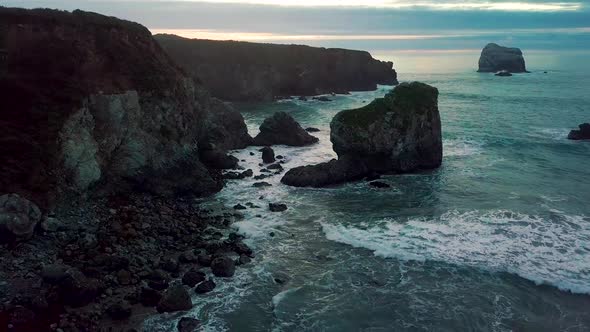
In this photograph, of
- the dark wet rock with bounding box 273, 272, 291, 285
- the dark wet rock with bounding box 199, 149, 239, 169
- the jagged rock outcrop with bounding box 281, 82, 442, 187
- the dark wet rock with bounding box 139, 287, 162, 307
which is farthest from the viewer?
the dark wet rock with bounding box 199, 149, 239, 169

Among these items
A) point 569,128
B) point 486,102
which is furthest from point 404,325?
point 486,102

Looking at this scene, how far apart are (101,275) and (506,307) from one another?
61.0 ft

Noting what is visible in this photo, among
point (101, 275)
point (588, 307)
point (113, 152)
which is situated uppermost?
point (113, 152)

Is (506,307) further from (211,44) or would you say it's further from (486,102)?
(211,44)

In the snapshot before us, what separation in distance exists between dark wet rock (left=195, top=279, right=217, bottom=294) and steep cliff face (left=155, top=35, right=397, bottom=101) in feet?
263

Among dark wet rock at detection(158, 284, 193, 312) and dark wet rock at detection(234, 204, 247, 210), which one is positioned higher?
dark wet rock at detection(234, 204, 247, 210)

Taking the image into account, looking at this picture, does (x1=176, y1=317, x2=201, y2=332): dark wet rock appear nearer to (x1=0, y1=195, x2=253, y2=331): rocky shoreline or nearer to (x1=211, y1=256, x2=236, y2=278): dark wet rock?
(x1=0, y1=195, x2=253, y2=331): rocky shoreline

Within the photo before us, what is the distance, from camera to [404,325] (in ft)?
63.8

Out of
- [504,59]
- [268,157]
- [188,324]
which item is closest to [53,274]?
[188,324]

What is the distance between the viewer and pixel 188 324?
61.9ft

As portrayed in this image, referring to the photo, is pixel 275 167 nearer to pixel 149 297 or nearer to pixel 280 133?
pixel 280 133

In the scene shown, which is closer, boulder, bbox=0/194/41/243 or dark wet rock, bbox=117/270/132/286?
dark wet rock, bbox=117/270/132/286

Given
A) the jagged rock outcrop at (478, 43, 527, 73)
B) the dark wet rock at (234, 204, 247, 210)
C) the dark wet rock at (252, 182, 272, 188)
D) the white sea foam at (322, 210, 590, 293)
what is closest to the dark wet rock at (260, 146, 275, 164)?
the dark wet rock at (252, 182, 272, 188)

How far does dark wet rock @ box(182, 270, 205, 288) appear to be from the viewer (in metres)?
22.3
